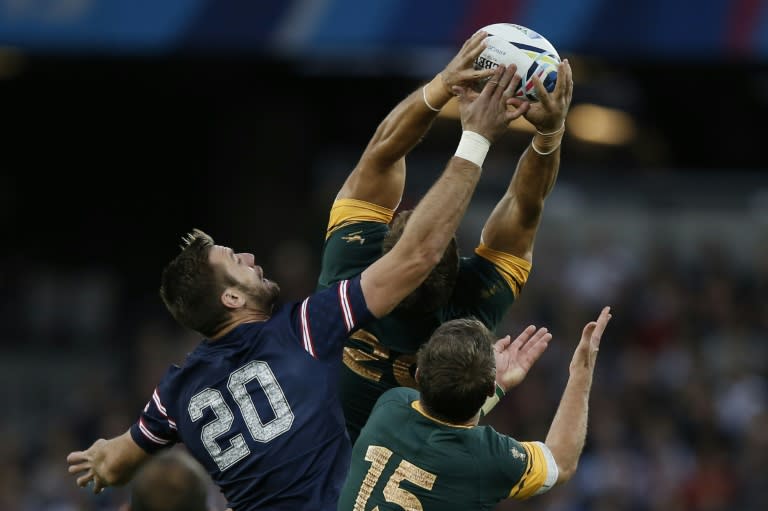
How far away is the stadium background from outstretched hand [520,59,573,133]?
20.2ft

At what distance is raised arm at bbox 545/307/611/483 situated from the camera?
5.13 metres

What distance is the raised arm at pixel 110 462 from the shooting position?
5.36 m

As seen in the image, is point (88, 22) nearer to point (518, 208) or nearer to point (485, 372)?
point (518, 208)

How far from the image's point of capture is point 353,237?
5.74 m

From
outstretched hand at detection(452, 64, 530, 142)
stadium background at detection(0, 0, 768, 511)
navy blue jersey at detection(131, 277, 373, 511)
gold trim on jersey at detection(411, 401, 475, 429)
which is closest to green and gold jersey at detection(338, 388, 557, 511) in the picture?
gold trim on jersey at detection(411, 401, 475, 429)

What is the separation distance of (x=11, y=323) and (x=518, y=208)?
12.0 m

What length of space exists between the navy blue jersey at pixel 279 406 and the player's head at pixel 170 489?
344 mm

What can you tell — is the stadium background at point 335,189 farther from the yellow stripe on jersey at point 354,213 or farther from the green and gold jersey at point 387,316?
the yellow stripe on jersey at point 354,213

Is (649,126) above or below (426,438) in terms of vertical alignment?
below

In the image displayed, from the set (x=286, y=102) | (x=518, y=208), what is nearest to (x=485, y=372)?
(x=518, y=208)

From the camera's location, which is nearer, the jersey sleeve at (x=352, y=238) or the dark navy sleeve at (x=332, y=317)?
the dark navy sleeve at (x=332, y=317)

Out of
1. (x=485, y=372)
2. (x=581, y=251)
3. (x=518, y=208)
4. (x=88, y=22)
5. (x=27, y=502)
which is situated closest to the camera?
(x=485, y=372)

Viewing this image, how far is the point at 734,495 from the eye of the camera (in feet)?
36.2

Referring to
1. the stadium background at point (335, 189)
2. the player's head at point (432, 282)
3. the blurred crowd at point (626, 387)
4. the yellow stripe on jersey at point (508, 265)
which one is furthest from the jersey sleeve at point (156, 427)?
the stadium background at point (335, 189)
